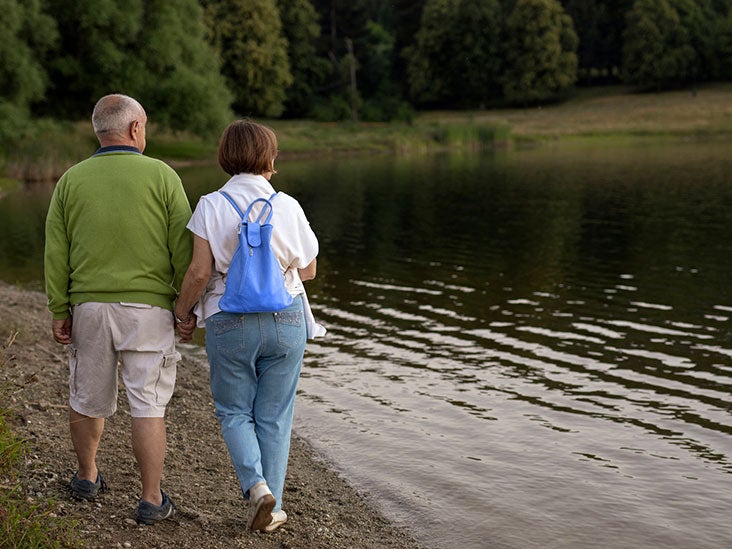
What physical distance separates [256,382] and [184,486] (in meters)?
1.25

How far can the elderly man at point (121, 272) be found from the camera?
4.32m

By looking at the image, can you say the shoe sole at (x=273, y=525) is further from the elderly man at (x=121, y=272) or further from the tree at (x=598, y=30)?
the tree at (x=598, y=30)

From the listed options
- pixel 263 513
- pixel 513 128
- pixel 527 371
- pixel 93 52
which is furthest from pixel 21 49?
pixel 263 513

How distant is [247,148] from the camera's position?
4.45m

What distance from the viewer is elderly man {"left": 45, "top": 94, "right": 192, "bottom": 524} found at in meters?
4.32

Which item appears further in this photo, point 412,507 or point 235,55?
point 235,55

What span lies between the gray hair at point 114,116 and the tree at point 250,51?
58.2 metres

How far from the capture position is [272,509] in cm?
454

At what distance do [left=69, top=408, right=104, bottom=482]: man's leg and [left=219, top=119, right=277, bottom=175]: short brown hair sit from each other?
56.8 inches

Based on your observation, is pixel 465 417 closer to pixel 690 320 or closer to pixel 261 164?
pixel 261 164

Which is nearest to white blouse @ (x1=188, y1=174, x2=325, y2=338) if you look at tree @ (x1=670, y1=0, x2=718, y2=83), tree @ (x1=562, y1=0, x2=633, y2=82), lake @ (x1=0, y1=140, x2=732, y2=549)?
lake @ (x1=0, y1=140, x2=732, y2=549)

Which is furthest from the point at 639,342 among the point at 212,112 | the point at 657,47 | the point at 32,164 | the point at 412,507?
the point at 657,47

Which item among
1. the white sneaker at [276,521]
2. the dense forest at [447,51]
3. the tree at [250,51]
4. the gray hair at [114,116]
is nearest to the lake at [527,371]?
the white sneaker at [276,521]

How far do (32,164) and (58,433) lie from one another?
101 feet
